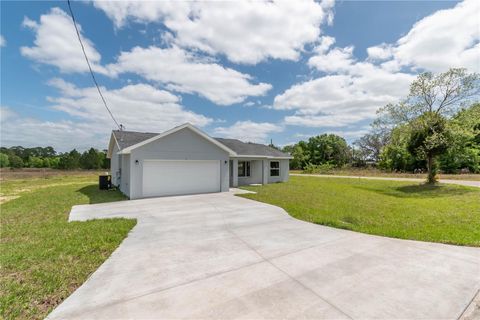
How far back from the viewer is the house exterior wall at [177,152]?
1063cm

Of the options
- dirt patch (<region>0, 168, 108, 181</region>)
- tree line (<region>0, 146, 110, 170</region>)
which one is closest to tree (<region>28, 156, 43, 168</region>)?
tree line (<region>0, 146, 110, 170</region>)

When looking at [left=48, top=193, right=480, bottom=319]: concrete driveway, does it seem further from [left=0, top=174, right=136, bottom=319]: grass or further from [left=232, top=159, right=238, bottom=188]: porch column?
[left=232, top=159, right=238, bottom=188]: porch column

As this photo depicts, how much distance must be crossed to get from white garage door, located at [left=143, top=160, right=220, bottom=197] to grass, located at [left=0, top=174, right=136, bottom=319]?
413 centimetres

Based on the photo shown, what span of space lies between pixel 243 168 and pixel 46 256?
14377mm

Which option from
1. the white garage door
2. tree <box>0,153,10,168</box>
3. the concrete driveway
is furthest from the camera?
tree <box>0,153,10,168</box>

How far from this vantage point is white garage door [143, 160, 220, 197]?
11164mm

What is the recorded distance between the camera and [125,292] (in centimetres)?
302

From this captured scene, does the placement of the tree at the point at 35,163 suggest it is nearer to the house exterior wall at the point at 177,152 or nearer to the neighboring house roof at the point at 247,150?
the neighboring house roof at the point at 247,150

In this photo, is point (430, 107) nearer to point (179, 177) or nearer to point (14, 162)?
point (179, 177)

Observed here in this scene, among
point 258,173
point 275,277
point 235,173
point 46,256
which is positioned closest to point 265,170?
point 258,173

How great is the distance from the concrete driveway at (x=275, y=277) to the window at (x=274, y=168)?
13321mm

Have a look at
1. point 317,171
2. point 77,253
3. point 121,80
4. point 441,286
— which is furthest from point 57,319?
point 317,171

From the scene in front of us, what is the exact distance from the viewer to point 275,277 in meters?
3.41

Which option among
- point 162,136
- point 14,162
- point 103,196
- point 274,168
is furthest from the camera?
point 14,162
